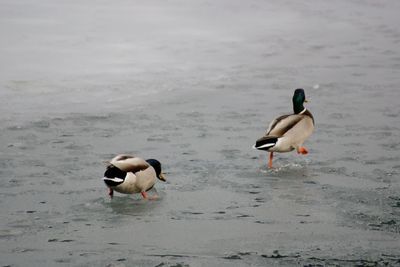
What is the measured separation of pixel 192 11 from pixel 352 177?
11384 mm

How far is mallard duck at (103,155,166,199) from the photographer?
6648mm

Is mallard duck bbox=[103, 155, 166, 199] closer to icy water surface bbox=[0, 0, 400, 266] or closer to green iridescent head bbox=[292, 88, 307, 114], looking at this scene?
icy water surface bbox=[0, 0, 400, 266]

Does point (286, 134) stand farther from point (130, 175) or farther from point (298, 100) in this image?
point (130, 175)

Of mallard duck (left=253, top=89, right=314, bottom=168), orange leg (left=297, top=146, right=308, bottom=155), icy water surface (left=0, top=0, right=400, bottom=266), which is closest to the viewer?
icy water surface (left=0, top=0, right=400, bottom=266)

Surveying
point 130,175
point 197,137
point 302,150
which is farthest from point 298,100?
point 130,175

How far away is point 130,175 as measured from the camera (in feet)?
22.1

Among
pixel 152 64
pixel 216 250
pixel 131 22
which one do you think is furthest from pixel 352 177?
pixel 131 22

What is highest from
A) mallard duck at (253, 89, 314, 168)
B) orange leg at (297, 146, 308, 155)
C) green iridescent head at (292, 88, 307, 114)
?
green iridescent head at (292, 88, 307, 114)

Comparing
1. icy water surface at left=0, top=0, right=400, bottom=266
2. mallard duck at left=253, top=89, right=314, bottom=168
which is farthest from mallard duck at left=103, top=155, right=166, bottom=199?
mallard duck at left=253, top=89, right=314, bottom=168

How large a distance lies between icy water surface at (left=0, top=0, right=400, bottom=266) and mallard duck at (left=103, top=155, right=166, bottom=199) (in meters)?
0.17

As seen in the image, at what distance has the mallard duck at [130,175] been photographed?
6648 mm

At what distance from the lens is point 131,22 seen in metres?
16.9

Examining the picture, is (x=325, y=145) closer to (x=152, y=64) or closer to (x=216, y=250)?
(x=216, y=250)

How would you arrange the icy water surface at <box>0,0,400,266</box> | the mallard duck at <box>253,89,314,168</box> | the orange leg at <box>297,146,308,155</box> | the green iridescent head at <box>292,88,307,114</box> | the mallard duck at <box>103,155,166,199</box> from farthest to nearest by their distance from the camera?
the green iridescent head at <box>292,88,307,114</box> → the orange leg at <box>297,146,308,155</box> → the mallard duck at <box>253,89,314,168</box> → the mallard duck at <box>103,155,166,199</box> → the icy water surface at <box>0,0,400,266</box>
